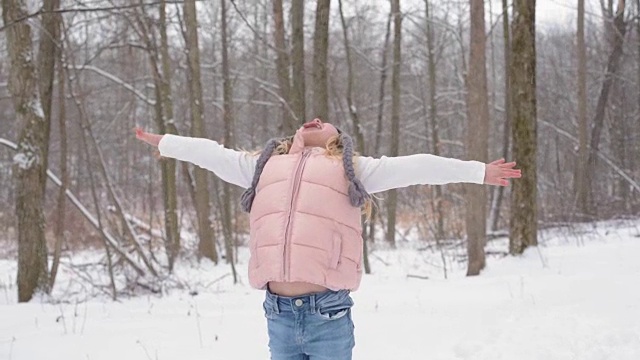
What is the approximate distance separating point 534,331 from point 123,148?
2726cm

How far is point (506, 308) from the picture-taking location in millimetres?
5617

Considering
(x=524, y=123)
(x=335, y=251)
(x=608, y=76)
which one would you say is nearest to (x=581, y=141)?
(x=608, y=76)

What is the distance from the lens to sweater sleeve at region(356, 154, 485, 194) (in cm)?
288

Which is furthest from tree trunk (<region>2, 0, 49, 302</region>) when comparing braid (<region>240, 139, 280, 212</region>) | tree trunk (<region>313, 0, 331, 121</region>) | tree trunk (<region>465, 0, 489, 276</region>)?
braid (<region>240, 139, 280, 212</region>)

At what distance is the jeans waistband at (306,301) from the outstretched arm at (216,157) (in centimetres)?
63

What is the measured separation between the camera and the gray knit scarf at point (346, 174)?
9.09 ft

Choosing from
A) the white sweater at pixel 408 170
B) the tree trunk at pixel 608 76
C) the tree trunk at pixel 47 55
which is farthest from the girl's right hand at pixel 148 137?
the tree trunk at pixel 608 76

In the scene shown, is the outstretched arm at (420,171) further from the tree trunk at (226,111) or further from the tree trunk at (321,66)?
the tree trunk at (226,111)

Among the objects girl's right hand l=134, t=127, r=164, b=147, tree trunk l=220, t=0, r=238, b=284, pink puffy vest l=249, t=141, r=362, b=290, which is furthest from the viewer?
tree trunk l=220, t=0, r=238, b=284

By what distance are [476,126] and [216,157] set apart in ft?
20.2

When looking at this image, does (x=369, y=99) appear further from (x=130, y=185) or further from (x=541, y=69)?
(x=130, y=185)

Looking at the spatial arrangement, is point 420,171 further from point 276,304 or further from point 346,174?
point 276,304

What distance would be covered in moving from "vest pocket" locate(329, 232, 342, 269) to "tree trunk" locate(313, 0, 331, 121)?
6111mm

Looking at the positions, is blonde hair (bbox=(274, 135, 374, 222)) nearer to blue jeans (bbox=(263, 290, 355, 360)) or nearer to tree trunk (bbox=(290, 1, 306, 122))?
blue jeans (bbox=(263, 290, 355, 360))
